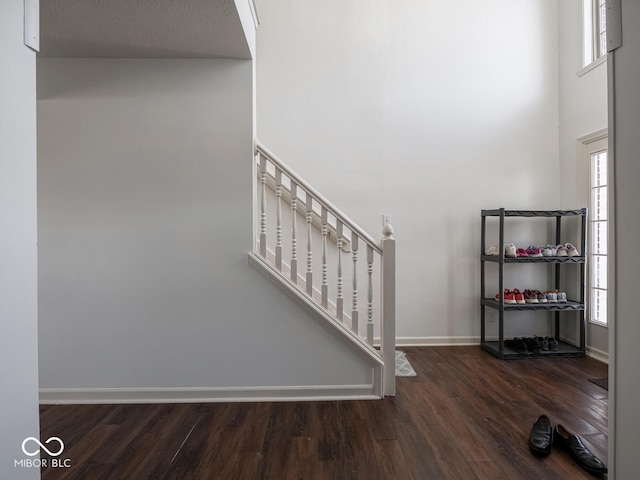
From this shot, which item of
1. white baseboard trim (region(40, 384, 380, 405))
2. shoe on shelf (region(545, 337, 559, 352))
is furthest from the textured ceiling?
shoe on shelf (region(545, 337, 559, 352))

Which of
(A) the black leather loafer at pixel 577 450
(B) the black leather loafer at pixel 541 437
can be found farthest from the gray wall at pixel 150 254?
(A) the black leather loafer at pixel 577 450

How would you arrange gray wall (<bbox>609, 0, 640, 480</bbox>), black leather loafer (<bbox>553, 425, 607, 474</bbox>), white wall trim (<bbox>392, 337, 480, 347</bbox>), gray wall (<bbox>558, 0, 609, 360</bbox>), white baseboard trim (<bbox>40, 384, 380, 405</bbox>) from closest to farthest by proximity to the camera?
gray wall (<bbox>609, 0, 640, 480</bbox>)
black leather loafer (<bbox>553, 425, 607, 474</bbox>)
white baseboard trim (<bbox>40, 384, 380, 405</bbox>)
gray wall (<bbox>558, 0, 609, 360</bbox>)
white wall trim (<bbox>392, 337, 480, 347</bbox>)

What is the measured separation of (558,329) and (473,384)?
161 cm

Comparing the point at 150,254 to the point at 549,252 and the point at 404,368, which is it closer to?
the point at 404,368

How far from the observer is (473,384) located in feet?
8.50

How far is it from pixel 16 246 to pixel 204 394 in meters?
1.77

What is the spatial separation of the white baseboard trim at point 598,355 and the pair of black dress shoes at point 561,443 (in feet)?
5.04

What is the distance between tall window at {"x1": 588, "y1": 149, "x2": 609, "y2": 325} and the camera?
3156 mm

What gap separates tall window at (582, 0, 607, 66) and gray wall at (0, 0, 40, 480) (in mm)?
4244

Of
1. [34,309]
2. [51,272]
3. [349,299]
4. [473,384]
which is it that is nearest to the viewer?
[34,309]

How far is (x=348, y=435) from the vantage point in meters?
1.91

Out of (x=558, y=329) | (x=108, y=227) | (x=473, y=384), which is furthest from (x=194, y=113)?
(x=558, y=329)

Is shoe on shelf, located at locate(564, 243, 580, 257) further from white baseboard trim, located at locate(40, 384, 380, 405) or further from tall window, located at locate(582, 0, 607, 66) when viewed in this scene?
white baseboard trim, located at locate(40, 384, 380, 405)

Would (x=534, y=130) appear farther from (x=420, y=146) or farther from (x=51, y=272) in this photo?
(x=51, y=272)
